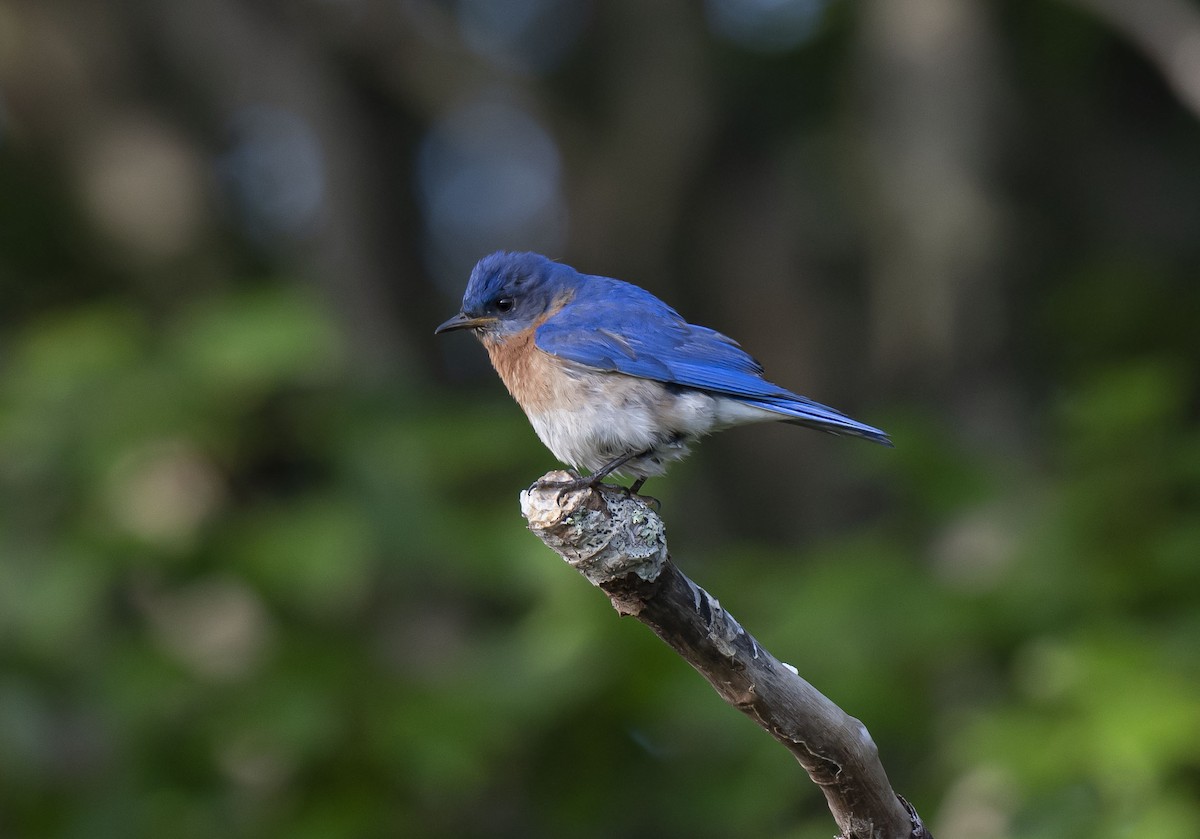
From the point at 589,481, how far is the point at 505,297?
1.45 meters

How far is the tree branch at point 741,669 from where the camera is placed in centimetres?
291

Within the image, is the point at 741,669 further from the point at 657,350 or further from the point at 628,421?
the point at 657,350

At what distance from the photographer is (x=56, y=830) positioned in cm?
515

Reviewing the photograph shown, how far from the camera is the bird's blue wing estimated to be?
4133 mm

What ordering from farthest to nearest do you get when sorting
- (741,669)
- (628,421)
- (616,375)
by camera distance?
(616,375), (628,421), (741,669)

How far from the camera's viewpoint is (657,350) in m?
4.39

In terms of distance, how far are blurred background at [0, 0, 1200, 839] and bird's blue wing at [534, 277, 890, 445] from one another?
1.01m

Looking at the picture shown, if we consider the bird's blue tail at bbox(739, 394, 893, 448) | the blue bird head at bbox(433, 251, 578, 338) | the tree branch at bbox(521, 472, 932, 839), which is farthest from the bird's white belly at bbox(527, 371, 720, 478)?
the tree branch at bbox(521, 472, 932, 839)

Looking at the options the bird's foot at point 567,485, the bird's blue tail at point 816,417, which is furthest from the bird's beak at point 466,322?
the bird's foot at point 567,485

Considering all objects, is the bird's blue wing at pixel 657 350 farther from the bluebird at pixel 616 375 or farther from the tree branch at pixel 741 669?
the tree branch at pixel 741 669

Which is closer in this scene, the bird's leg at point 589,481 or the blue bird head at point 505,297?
the bird's leg at point 589,481

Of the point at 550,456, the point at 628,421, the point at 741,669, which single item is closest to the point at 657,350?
the point at 628,421

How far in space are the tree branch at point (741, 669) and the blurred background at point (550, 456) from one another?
124cm

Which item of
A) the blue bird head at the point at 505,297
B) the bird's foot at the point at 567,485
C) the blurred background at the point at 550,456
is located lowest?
the blurred background at the point at 550,456
